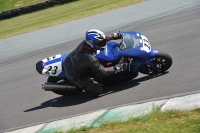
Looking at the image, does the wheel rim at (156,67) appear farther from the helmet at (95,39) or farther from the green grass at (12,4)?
the green grass at (12,4)

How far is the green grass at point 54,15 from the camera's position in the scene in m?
20.3

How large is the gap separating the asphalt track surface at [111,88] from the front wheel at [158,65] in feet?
0.51

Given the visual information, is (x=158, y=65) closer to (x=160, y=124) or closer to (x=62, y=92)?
(x=62, y=92)

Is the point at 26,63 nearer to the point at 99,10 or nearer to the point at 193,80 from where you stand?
the point at 193,80

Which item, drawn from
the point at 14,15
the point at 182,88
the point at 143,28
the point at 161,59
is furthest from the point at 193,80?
the point at 14,15

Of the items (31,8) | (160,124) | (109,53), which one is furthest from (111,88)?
(31,8)

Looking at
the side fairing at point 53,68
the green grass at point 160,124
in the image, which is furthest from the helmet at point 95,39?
the green grass at point 160,124

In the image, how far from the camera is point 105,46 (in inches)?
321

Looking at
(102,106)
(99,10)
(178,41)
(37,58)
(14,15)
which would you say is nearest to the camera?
(102,106)

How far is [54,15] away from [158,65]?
15226 mm

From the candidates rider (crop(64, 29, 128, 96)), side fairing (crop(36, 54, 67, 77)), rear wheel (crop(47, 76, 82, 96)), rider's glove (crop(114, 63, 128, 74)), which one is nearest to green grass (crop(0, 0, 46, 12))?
rear wheel (crop(47, 76, 82, 96))

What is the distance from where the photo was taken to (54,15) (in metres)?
22.9

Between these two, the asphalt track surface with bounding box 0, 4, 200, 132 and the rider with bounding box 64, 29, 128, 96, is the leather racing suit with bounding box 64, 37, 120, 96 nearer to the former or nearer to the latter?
the rider with bounding box 64, 29, 128, 96

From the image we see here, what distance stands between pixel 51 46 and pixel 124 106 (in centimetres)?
793
